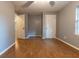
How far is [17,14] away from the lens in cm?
1057

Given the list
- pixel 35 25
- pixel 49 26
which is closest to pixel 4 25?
pixel 49 26

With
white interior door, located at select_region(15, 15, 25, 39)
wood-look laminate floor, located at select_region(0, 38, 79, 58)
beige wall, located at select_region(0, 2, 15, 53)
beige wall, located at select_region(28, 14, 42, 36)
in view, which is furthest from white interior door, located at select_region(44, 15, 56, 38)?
beige wall, located at select_region(0, 2, 15, 53)

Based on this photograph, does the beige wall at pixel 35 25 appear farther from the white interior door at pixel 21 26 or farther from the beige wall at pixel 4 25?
the beige wall at pixel 4 25

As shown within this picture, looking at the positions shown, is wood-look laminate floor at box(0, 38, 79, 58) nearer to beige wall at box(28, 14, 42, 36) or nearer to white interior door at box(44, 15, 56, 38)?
white interior door at box(44, 15, 56, 38)

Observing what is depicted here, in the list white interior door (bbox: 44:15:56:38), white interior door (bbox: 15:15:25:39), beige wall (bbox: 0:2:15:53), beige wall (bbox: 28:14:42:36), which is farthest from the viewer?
beige wall (bbox: 28:14:42:36)

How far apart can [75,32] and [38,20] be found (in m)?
7.24

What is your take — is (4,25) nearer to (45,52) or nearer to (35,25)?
(45,52)

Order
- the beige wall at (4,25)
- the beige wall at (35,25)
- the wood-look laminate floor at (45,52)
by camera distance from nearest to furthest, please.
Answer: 1. the wood-look laminate floor at (45,52)
2. the beige wall at (4,25)
3. the beige wall at (35,25)

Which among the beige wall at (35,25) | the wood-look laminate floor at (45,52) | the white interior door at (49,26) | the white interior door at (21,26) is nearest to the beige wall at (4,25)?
the wood-look laminate floor at (45,52)

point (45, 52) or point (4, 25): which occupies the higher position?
point (4, 25)

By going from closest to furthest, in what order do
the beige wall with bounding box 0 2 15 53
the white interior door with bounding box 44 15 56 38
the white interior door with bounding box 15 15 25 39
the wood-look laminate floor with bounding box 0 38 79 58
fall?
the wood-look laminate floor with bounding box 0 38 79 58 → the beige wall with bounding box 0 2 15 53 → the white interior door with bounding box 44 15 56 38 → the white interior door with bounding box 15 15 25 39

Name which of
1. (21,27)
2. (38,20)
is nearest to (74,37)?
(21,27)

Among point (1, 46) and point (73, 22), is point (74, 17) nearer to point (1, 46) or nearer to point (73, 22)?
point (73, 22)

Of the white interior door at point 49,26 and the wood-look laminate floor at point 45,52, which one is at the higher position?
the white interior door at point 49,26
